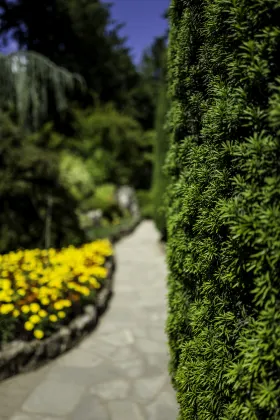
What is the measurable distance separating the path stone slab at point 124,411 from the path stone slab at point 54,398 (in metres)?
0.34

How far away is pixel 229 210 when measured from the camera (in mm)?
1361

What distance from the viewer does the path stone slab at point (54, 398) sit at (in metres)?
2.49

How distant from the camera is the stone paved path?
2484mm

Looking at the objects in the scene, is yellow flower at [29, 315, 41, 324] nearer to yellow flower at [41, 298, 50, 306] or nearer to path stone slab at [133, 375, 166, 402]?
yellow flower at [41, 298, 50, 306]

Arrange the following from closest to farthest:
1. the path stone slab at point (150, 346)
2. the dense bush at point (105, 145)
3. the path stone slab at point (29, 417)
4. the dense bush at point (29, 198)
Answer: the path stone slab at point (29, 417) < the path stone slab at point (150, 346) < the dense bush at point (29, 198) < the dense bush at point (105, 145)

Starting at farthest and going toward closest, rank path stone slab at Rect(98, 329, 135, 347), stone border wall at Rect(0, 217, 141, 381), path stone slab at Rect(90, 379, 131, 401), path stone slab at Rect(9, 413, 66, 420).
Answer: path stone slab at Rect(98, 329, 135, 347)
stone border wall at Rect(0, 217, 141, 381)
path stone slab at Rect(90, 379, 131, 401)
path stone slab at Rect(9, 413, 66, 420)

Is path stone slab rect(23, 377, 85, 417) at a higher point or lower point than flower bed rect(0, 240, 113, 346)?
lower

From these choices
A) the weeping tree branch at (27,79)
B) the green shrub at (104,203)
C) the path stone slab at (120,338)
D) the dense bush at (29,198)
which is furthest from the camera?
the green shrub at (104,203)

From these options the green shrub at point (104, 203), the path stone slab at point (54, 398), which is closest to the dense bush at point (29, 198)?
the path stone slab at point (54, 398)

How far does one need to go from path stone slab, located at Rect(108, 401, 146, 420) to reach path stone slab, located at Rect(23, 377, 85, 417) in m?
0.34

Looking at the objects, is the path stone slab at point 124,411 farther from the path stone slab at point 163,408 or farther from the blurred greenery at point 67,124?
the blurred greenery at point 67,124

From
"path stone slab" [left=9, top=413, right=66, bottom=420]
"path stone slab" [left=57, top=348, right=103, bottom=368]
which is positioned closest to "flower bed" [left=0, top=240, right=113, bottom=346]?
"path stone slab" [left=57, top=348, right=103, bottom=368]

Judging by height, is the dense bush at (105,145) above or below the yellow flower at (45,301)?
above

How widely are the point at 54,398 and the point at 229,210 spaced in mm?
2433
